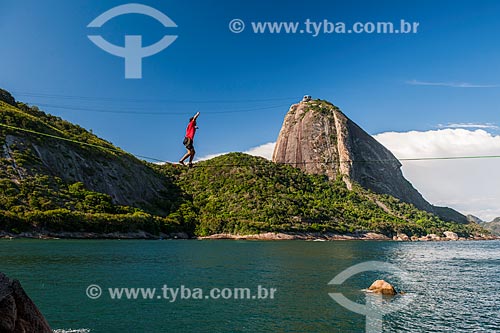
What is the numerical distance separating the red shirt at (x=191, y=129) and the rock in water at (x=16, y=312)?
25.0 feet

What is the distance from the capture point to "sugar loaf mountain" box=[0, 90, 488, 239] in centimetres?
9262

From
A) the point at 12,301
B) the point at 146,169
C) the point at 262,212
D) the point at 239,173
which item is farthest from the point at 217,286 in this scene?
the point at 239,173

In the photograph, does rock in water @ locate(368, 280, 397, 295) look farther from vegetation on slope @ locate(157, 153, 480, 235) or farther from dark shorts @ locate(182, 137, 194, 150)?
vegetation on slope @ locate(157, 153, 480, 235)

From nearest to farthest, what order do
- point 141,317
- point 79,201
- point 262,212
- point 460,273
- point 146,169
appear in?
point 141,317
point 460,273
point 79,201
point 262,212
point 146,169

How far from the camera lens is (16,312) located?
6711 millimetres

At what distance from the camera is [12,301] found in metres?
6.67

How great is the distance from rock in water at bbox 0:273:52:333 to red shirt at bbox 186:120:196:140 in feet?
25.0

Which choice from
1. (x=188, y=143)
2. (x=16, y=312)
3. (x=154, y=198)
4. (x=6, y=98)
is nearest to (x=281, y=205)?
(x=154, y=198)

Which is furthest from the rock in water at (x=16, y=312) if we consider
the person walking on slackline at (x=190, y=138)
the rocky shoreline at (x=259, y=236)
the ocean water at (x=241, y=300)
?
the rocky shoreline at (x=259, y=236)

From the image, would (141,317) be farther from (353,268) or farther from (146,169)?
(146,169)

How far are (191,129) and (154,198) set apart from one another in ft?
428

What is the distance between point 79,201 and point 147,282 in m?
71.4

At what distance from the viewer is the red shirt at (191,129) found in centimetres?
1349

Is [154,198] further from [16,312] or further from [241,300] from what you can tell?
[16,312]
